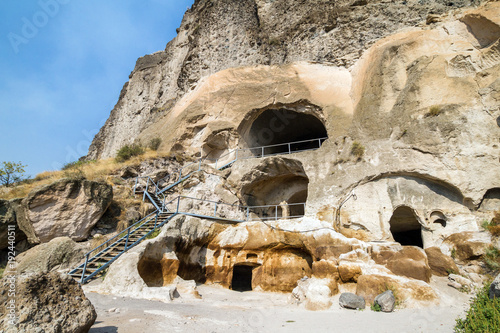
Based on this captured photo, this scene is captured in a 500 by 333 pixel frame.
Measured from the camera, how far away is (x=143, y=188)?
12914mm

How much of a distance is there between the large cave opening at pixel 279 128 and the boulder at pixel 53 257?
8.81 m

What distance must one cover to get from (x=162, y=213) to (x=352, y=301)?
6.93 metres

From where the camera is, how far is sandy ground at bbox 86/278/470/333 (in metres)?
4.65

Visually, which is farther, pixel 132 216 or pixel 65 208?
pixel 132 216

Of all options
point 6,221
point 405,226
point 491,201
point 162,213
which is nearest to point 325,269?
point 491,201

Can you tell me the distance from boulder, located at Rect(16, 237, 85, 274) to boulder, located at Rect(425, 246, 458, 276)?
398 inches

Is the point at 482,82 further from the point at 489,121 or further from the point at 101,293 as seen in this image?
the point at 101,293

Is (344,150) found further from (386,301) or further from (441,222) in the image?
(386,301)

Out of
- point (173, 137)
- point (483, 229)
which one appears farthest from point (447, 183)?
point (173, 137)

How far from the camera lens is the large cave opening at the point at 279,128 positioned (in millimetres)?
15477

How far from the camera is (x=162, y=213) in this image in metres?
10.9

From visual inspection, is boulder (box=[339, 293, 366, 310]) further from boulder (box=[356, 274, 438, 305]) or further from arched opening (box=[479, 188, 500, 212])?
arched opening (box=[479, 188, 500, 212])

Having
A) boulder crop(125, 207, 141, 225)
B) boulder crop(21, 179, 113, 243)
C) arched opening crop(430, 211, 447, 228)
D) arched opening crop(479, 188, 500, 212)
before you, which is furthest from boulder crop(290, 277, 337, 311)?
boulder crop(21, 179, 113, 243)

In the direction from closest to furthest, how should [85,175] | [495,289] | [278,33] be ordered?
[495,289] < [85,175] < [278,33]
